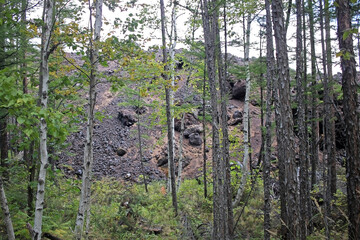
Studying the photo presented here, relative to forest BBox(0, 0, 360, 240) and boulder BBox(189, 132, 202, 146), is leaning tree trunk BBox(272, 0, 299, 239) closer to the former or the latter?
Answer: forest BBox(0, 0, 360, 240)

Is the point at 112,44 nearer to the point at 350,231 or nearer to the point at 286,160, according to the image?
the point at 286,160

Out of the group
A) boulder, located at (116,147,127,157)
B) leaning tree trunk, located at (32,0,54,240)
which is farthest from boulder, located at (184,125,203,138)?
leaning tree trunk, located at (32,0,54,240)

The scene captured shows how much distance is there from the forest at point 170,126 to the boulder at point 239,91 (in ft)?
25.0

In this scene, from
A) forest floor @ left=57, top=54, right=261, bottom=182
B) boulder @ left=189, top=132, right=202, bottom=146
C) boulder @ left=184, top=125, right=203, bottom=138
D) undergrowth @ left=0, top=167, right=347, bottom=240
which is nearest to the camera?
undergrowth @ left=0, top=167, right=347, bottom=240

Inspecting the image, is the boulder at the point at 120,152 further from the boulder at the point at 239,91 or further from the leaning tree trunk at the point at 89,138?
the leaning tree trunk at the point at 89,138

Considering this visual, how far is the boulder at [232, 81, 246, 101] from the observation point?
25.2 meters

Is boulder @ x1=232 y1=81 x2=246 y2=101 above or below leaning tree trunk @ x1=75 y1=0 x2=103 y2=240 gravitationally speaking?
above

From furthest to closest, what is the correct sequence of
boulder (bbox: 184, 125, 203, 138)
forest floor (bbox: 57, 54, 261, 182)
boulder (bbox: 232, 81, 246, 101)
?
1. boulder (bbox: 232, 81, 246, 101)
2. boulder (bbox: 184, 125, 203, 138)
3. forest floor (bbox: 57, 54, 261, 182)

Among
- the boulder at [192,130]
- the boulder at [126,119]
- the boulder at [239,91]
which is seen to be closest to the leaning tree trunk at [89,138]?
the boulder at [192,130]

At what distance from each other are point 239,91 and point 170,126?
16304mm

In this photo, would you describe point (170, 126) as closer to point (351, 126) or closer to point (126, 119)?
point (351, 126)

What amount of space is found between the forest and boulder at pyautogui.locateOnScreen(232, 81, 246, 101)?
762 centimetres

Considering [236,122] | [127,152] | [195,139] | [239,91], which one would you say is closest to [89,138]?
[127,152]

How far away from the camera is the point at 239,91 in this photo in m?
25.5
